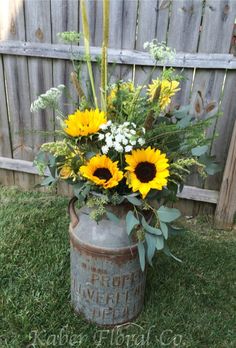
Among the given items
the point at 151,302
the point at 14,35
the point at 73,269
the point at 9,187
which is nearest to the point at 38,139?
the point at 9,187

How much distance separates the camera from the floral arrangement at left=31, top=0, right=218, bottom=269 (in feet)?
4.50

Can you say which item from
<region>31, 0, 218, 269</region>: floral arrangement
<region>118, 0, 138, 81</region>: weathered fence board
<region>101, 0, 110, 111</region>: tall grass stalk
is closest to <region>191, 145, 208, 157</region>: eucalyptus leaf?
<region>31, 0, 218, 269</region>: floral arrangement

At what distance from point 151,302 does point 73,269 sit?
534mm

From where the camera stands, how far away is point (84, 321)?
6.04 ft

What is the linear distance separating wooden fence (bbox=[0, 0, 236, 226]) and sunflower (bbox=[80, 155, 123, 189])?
0.91m

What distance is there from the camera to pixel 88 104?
60.2 inches

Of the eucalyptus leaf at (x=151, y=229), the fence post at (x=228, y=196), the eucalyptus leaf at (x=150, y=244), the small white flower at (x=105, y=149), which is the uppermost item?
the small white flower at (x=105, y=149)

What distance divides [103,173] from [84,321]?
0.92 meters

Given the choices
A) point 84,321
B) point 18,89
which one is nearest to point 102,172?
point 84,321

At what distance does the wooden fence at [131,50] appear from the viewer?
2.22 metres

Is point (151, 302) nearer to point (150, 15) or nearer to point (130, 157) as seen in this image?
point (130, 157)

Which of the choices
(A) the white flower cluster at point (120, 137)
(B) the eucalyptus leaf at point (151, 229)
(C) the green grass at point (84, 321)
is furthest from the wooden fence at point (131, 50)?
(B) the eucalyptus leaf at point (151, 229)

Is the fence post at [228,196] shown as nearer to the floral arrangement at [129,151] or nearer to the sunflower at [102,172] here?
the floral arrangement at [129,151]

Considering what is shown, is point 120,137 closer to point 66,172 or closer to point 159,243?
point 66,172
